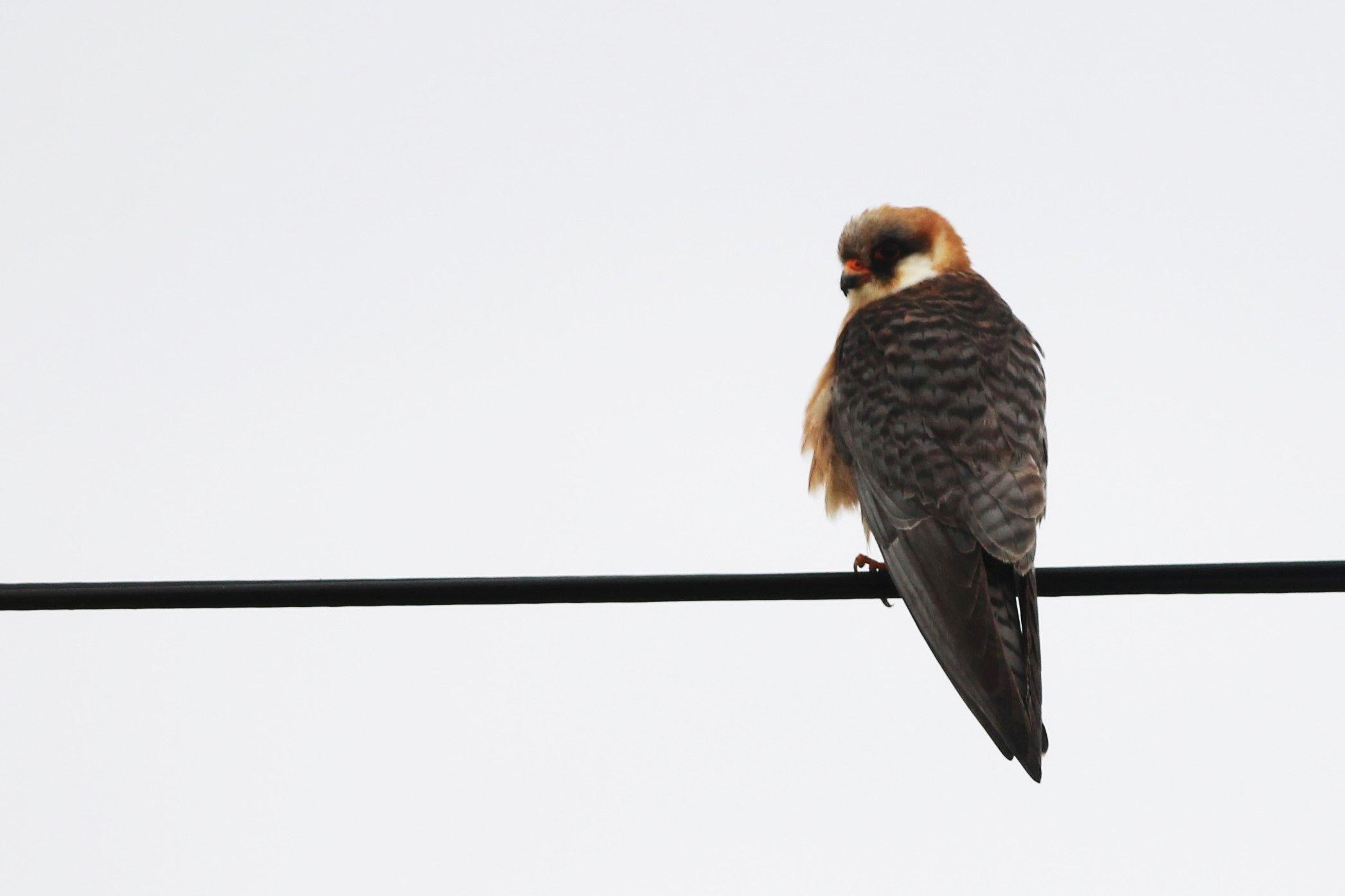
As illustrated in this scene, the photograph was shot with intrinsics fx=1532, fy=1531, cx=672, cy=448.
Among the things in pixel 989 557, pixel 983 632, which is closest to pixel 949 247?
pixel 989 557

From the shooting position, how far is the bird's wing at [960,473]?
358 cm

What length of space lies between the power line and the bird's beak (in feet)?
8.97

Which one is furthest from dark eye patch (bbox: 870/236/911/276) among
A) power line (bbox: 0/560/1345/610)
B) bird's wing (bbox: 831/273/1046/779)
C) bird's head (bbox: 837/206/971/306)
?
power line (bbox: 0/560/1345/610)

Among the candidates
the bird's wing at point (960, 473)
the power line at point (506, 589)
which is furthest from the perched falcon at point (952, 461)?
the power line at point (506, 589)

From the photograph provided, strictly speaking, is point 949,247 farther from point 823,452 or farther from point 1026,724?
point 1026,724

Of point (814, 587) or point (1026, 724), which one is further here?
point (1026, 724)

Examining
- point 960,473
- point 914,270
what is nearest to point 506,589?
point 960,473

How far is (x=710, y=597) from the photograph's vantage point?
8.98ft

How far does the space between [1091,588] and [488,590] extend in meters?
1.11

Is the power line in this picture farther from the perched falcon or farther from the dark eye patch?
the dark eye patch

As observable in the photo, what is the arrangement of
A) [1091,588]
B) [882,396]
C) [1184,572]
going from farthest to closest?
[882,396] → [1091,588] → [1184,572]

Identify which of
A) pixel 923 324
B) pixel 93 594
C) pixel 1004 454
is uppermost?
pixel 923 324

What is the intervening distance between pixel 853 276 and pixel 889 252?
19 centimetres

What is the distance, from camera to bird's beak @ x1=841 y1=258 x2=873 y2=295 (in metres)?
5.38
